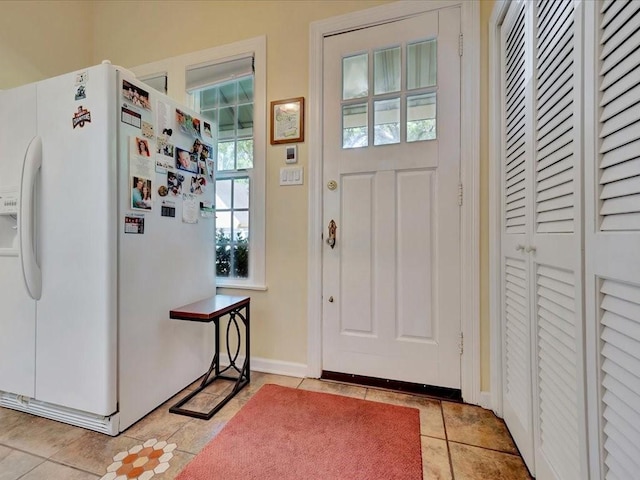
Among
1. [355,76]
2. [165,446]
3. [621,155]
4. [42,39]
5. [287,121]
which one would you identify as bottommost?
[165,446]

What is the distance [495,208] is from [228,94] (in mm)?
2035

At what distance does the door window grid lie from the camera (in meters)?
1.85

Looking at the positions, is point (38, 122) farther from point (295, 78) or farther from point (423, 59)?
point (423, 59)

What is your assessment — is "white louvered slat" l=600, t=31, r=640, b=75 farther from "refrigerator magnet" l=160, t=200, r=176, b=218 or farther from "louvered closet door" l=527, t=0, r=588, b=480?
"refrigerator magnet" l=160, t=200, r=176, b=218

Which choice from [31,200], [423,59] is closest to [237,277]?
[31,200]

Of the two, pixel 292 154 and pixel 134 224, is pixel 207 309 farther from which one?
pixel 292 154

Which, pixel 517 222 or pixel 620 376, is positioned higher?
pixel 517 222

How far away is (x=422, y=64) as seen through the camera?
186 centimetres

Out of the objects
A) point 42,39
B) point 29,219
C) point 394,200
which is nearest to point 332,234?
point 394,200

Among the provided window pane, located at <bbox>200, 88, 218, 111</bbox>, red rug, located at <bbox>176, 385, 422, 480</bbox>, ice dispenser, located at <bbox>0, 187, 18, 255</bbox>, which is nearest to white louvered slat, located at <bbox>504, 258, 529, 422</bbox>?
red rug, located at <bbox>176, 385, 422, 480</bbox>

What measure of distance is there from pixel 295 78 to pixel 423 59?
847 mm

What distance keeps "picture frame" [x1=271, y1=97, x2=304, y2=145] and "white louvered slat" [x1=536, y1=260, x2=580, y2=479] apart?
162 cm

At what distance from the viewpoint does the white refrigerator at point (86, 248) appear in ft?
4.76

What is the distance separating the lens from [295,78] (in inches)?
82.4
